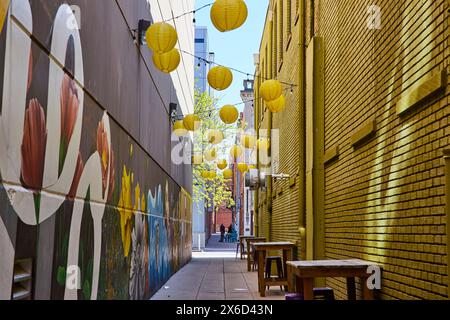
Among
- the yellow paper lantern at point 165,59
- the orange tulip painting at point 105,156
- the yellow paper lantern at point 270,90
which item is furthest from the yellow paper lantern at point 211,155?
the orange tulip painting at point 105,156

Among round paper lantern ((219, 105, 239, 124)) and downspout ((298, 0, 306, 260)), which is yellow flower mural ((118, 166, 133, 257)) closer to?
downspout ((298, 0, 306, 260))

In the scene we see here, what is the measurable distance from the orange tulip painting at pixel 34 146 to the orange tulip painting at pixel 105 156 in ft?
6.89

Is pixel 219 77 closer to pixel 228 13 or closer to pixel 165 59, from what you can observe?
pixel 165 59

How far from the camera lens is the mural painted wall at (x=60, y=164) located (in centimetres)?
376

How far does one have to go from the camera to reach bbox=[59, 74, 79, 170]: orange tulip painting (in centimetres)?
502

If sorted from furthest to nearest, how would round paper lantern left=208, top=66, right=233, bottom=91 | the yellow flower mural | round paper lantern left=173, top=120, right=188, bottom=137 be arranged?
round paper lantern left=173, top=120, right=188, bottom=137
round paper lantern left=208, top=66, right=233, bottom=91
the yellow flower mural

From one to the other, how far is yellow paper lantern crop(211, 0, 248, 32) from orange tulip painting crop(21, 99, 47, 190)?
14.0 ft

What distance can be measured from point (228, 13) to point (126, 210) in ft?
9.59

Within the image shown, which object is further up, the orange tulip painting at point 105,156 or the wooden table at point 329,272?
the orange tulip painting at point 105,156

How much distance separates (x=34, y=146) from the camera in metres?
4.24

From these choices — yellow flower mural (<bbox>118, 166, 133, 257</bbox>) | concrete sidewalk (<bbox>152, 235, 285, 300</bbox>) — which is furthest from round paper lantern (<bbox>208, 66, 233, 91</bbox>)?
concrete sidewalk (<bbox>152, 235, 285, 300</bbox>)

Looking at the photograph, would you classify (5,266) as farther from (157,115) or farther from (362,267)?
(157,115)

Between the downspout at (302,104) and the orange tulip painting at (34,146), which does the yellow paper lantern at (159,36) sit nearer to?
the orange tulip painting at (34,146)
